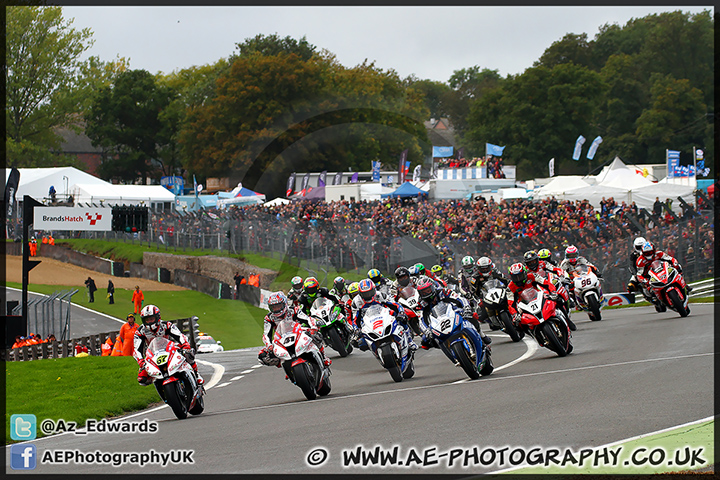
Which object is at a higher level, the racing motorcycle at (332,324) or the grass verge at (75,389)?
the racing motorcycle at (332,324)

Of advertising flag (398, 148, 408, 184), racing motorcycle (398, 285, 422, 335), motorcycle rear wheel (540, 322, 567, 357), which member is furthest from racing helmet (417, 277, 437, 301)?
advertising flag (398, 148, 408, 184)

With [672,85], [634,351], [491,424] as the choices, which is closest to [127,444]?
[491,424]

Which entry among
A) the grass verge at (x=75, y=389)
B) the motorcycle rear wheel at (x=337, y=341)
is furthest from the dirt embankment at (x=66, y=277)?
the motorcycle rear wheel at (x=337, y=341)

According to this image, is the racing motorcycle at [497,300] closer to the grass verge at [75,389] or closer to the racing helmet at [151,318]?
the grass verge at [75,389]

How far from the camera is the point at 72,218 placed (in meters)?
49.7

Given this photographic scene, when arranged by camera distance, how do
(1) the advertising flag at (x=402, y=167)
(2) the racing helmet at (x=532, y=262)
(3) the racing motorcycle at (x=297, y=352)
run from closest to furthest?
(3) the racing motorcycle at (x=297, y=352)
(2) the racing helmet at (x=532, y=262)
(1) the advertising flag at (x=402, y=167)

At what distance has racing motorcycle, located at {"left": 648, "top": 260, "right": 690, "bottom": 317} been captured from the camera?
1934 cm

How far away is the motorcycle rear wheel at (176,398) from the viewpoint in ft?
40.0

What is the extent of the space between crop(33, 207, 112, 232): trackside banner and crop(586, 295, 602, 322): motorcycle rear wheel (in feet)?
112

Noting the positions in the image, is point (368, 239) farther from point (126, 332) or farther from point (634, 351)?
point (634, 351)

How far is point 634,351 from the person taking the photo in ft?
49.8

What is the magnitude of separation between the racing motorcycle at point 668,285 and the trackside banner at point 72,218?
36.3 m

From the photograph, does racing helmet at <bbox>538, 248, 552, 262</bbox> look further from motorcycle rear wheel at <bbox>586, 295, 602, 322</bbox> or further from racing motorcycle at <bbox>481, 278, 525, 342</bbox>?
→ motorcycle rear wheel at <bbox>586, 295, 602, 322</bbox>

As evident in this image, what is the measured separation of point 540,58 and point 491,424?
96941mm
